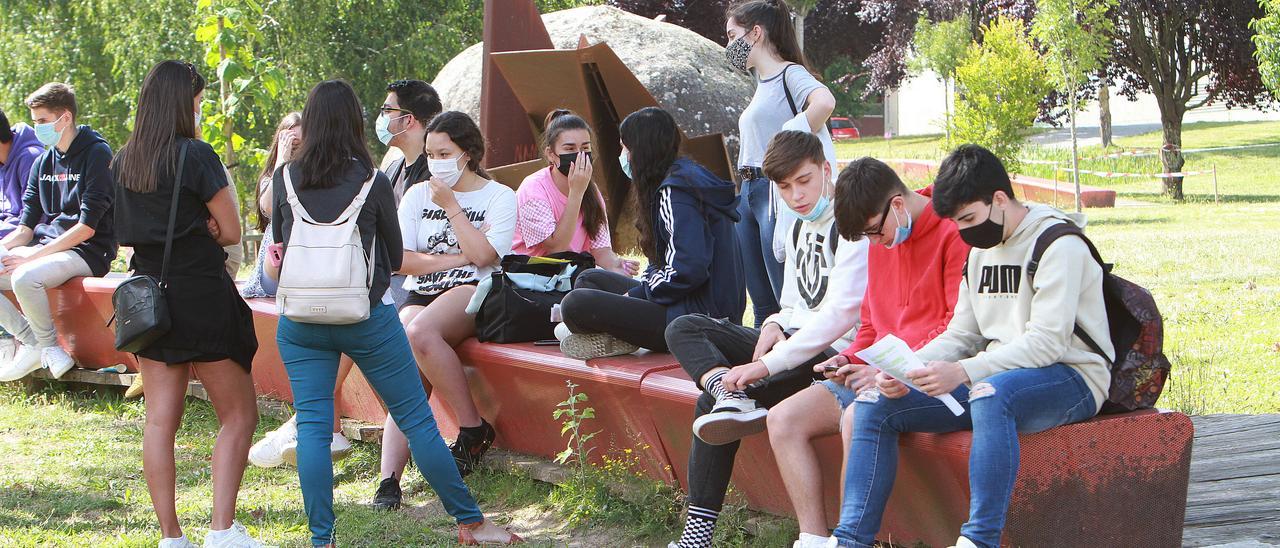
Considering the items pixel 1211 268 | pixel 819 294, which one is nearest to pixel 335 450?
pixel 819 294

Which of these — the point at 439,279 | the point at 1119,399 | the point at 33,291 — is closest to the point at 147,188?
the point at 439,279

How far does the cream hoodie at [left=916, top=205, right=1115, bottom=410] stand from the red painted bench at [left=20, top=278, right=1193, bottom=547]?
0.63 ft

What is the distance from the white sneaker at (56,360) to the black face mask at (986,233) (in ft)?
19.4

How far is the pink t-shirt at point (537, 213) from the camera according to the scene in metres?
5.73

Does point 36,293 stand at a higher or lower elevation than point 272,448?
higher

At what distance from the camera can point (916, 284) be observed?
13.1 feet

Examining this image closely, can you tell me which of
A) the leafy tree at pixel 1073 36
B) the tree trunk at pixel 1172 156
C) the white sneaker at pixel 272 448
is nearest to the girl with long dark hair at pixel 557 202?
the white sneaker at pixel 272 448

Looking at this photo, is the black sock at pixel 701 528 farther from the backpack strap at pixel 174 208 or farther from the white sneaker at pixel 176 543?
the backpack strap at pixel 174 208

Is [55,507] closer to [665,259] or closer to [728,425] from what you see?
[665,259]

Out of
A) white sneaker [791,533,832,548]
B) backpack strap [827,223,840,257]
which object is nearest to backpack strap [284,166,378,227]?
backpack strap [827,223,840,257]

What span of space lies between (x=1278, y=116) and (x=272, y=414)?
3547cm

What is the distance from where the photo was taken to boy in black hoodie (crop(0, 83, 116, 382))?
7055 millimetres

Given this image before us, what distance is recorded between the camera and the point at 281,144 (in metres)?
6.53

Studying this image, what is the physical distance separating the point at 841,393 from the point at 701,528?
69 centimetres
